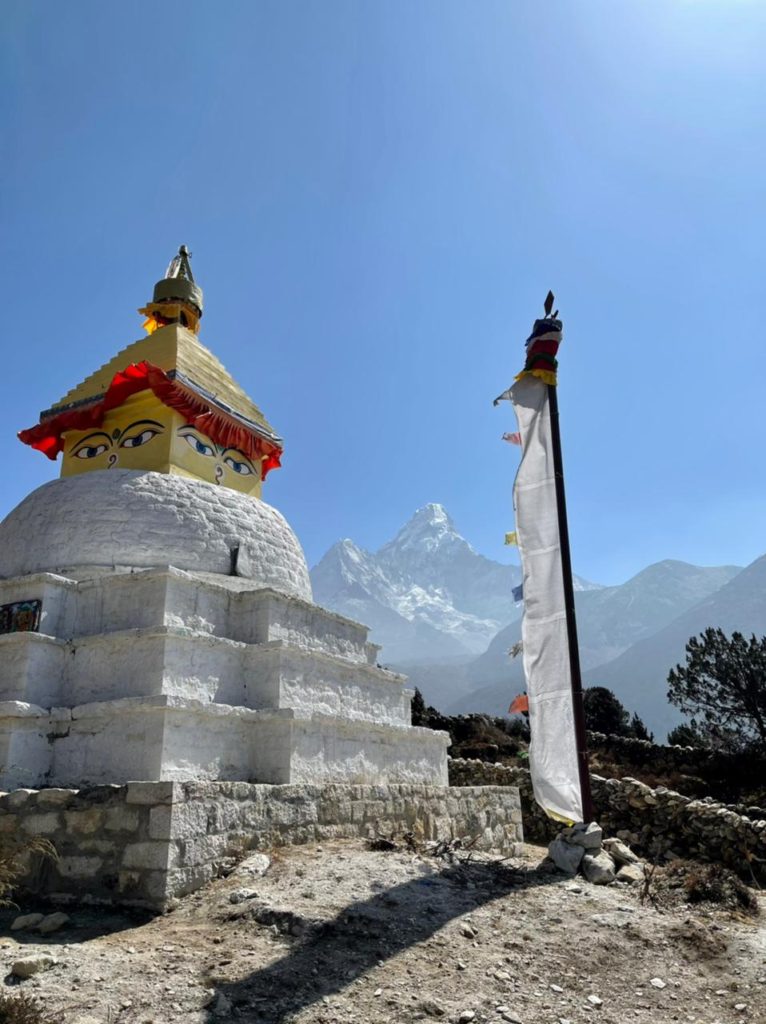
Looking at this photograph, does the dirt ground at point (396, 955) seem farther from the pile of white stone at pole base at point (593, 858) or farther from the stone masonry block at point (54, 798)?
the stone masonry block at point (54, 798)

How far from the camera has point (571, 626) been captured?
724 cm

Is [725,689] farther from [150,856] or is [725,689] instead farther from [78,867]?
[78,867]

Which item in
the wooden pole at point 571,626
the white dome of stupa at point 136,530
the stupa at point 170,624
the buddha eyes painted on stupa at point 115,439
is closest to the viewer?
the wooden pole at point 571,626

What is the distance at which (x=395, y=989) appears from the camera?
4.13m

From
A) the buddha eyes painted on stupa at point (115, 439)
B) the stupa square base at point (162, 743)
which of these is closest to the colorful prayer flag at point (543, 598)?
the stupa square base at point (162, 743)

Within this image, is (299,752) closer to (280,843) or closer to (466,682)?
(280,843)

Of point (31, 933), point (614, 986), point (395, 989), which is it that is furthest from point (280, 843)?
point (614, 986)

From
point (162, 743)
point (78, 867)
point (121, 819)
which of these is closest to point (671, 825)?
point (162, 743)

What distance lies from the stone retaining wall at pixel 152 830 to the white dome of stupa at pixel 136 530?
278 cm

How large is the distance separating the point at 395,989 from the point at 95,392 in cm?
985

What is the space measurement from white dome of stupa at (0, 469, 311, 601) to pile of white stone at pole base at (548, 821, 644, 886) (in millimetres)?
4158

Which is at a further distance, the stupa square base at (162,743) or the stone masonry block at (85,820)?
the stupa square base at (162,743)

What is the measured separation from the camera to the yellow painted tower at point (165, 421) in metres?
10.7

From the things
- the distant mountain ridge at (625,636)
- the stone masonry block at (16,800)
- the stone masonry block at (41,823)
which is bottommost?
the stone masonry block at (41,823)
